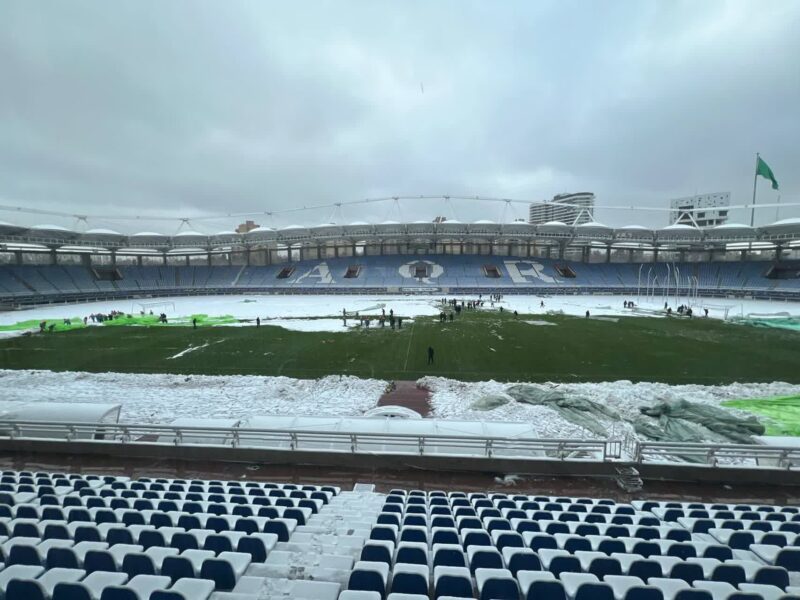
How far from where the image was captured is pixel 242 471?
8.51m

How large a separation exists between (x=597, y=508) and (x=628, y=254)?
261 ft

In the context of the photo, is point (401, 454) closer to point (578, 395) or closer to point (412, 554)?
point (412, 554)

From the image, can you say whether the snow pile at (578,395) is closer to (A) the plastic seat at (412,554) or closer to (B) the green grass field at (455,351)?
(B) the green grass field at (455,351)

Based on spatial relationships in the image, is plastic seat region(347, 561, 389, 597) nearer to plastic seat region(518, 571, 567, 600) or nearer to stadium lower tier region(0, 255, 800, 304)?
plastic seat region(518, 571, 567, 600)

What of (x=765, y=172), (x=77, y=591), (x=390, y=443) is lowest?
(x=390, y=443)

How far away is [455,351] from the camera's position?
2183cm

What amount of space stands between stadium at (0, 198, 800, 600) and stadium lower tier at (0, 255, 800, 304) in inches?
773

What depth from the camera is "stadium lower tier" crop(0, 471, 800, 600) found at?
3.30 meters

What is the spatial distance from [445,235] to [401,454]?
58945mm

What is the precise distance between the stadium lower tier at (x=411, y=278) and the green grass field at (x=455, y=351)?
3021 centimetres

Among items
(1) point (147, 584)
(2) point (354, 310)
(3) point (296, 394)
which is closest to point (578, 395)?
(3) point (296, 394)

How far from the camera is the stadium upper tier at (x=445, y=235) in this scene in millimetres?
56938

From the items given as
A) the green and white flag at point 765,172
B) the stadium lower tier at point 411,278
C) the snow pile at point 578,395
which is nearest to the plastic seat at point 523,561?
the snow pile at point 578,395

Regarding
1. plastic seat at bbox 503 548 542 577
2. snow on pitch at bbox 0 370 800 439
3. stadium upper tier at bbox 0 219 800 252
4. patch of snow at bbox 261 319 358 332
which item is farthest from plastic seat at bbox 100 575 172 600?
stadium upper tier at bbox 0 219 800 252
